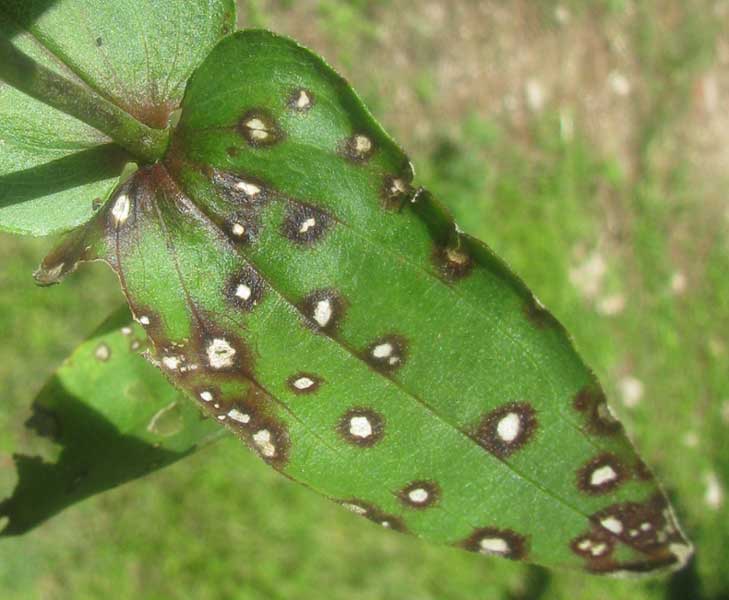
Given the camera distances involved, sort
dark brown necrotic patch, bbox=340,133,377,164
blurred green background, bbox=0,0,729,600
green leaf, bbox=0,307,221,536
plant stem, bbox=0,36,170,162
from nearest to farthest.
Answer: plant stem, bbox=0,36,170,162 < dark brown necrotic patch, bbox=340,133,377,164 < green leaf, bbox=0,307,221,536 < blurred green background, bbox=0,0,729,600

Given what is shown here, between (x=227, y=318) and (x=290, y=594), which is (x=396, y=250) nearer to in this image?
(x=227, y=318)

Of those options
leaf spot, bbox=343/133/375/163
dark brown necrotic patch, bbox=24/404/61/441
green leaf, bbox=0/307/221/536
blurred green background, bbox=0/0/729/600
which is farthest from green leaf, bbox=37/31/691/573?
blurred green background, bbox=0/0/729/600

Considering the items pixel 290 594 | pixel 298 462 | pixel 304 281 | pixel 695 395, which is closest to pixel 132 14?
pixel 304 281

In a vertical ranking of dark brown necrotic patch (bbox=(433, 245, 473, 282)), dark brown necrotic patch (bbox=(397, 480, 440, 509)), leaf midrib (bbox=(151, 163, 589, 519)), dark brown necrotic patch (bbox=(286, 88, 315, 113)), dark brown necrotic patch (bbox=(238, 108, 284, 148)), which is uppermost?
dark brown necrotic patch (bbox=(286, 88, 315, 113))

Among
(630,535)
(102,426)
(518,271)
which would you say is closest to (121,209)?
(102,426)

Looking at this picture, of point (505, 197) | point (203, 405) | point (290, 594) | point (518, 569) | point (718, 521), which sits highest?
point (505, 197)

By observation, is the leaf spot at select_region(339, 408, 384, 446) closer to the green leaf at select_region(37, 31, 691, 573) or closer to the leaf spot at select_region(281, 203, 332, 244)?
the green leaf at select_region(37, 31, 691, 573)

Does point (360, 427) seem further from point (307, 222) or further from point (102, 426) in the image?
point (102, 426)
